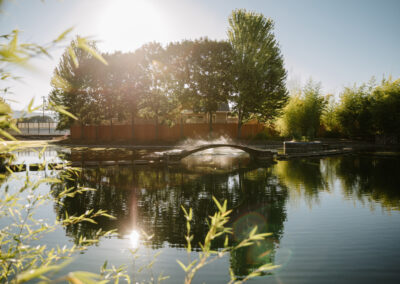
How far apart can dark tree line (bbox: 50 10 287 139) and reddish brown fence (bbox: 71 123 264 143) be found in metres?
2.65

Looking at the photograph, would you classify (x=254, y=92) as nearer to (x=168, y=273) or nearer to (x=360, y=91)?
(x=360, y=91)

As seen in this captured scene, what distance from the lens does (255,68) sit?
31.8 m

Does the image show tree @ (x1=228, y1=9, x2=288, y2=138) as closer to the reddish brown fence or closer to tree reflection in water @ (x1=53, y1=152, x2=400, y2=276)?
the reddish brown fence

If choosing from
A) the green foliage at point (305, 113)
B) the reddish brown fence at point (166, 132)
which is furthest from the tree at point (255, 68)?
the green foliage at point (305, 113)

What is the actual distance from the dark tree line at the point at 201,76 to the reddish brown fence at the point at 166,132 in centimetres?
265

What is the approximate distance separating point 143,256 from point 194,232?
1599mm

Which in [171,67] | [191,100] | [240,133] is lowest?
[240,133]

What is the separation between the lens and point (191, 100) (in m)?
32.3

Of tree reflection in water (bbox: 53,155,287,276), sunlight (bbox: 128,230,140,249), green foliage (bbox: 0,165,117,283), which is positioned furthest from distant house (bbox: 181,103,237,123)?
green foliage (bbox: 0,165,117,283)

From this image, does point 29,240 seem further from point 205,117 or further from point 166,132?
point 205,117

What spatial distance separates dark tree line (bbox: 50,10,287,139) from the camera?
→ 3194 centimetres

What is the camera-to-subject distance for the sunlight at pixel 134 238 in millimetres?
6754

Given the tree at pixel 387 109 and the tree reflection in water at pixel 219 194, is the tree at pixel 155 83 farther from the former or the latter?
the tree at pixel 387 109

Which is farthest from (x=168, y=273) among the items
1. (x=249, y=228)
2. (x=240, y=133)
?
(x=240, y=133)
